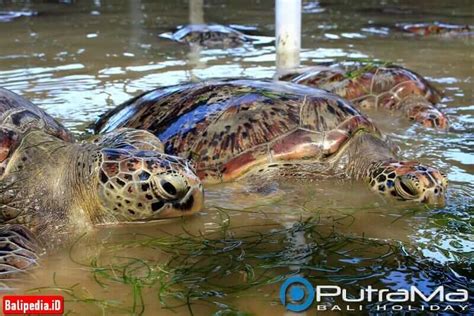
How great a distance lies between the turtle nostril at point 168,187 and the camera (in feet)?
10.9

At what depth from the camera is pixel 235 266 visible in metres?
2.85

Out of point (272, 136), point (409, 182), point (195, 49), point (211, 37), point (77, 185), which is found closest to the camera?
point (77, 185)

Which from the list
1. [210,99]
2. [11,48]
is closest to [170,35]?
[11,48]

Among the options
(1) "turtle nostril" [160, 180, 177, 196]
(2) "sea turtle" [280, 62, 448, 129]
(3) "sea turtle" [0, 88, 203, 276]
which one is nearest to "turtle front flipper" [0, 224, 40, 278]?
(3) "sea turtle" [0, 88, 203, 276]

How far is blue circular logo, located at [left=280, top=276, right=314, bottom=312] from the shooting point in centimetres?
249

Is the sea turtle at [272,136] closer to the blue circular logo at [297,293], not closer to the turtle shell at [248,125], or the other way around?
the turtle shell at [248,125]

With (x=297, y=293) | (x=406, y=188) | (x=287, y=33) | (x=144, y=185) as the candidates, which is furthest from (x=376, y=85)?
(x=297, y=293)

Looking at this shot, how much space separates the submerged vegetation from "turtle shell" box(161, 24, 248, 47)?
284 inches

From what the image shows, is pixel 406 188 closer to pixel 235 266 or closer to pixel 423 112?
pixel 235 266

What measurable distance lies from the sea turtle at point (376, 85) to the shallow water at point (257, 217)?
245 mm

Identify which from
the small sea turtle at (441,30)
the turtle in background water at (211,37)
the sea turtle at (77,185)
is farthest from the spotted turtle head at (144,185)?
the small sea turtle at (441,30)

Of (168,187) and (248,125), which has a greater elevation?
(248,125)

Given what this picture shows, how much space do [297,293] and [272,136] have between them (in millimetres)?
1797

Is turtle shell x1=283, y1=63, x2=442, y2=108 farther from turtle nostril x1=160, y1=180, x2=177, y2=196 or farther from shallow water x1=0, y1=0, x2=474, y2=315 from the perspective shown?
turtle nostril x1=160, y1=180, x2=177, y2=196
